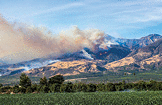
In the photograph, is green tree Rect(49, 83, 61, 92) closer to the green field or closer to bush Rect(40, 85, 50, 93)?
bush Rect(40, 85, 50, 93)

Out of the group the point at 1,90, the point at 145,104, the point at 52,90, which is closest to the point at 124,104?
the point at 145,104

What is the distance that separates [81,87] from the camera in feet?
593

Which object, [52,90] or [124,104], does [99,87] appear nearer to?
[52,90]

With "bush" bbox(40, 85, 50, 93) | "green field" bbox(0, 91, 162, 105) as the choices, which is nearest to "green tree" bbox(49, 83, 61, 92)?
"bush" bbox(40, 85, 50, 93)

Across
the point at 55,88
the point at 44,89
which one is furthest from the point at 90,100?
the point at 55,88

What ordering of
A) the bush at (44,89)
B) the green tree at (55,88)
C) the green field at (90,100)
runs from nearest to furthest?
the green field at (90,100) < the bush at (44,89) < the green tree at (55,88)

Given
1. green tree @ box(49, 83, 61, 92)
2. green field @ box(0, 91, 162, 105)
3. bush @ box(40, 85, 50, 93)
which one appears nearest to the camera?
green field @ box(0, 91, 162, 105)

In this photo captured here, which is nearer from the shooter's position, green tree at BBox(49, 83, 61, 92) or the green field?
the green field

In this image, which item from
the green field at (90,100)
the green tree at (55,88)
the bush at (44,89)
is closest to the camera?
the green field at (90,100)

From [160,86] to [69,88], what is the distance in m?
82.9

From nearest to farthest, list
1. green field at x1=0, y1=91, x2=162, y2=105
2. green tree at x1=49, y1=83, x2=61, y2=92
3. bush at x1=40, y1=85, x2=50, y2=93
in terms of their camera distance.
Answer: green field at x1=0, y1=91, x2=162, y2=105, bush at x1=40, y1=85, x2=50, y2=93, green tree at x1=49, y1=83, x2=61, y2=92

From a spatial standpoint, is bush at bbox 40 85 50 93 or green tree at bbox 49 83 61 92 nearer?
bush at bbox 40 85 50 93

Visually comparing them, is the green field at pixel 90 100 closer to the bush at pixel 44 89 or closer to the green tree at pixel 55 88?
the bush at pixel 44 89

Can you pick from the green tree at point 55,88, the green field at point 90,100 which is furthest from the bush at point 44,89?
the green field at point 90,100
